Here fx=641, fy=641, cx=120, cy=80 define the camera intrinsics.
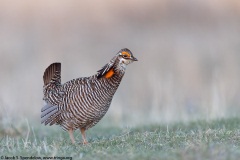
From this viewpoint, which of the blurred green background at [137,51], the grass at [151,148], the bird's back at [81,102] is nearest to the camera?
the grass at [151,148]

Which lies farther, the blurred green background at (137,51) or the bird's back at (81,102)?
the blurred green background at (137,51)

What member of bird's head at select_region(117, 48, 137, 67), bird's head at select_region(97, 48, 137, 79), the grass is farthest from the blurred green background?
the grass

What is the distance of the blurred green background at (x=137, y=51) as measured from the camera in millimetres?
14078

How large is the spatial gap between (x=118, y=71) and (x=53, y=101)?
3.33ft

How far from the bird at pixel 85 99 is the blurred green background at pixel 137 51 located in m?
2.29

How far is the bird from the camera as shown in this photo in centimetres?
873

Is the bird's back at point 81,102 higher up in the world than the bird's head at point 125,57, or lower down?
lower down

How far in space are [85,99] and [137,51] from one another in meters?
12.9

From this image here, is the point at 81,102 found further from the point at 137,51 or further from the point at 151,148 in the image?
the point at 137,51

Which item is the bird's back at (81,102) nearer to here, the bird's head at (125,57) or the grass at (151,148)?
the bird's head at (125,57)

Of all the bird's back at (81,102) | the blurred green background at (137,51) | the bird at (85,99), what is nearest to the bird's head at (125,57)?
the bird at (85,99)

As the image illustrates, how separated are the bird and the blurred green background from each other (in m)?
2.29

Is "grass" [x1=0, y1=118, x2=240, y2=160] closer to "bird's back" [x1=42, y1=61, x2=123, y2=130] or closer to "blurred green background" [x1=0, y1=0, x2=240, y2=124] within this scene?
"bird's back" [x1=42, y1=61, x2=123, y2=130]

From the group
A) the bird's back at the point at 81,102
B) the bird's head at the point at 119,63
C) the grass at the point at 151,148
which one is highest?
the bird's head at the point at 119,63
